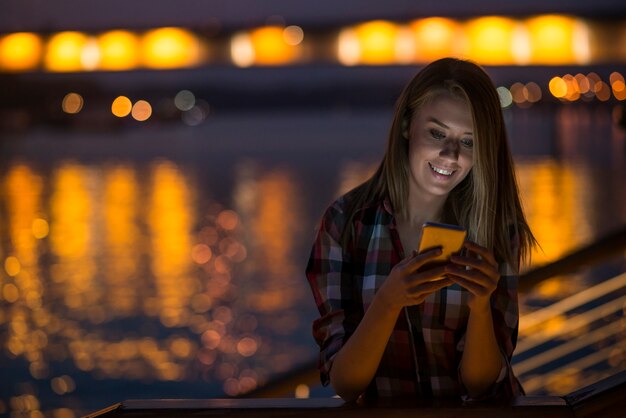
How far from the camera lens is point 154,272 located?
37.0ft

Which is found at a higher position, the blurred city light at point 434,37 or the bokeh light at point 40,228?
the blurred city light at point 434,37

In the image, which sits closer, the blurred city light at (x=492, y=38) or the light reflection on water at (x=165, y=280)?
the light reflection on water at (x=165, y=280)

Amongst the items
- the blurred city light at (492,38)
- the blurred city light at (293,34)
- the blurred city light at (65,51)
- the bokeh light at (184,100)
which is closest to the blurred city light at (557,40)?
→ the blurred city light at (492,38)

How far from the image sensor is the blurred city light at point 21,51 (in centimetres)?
3297

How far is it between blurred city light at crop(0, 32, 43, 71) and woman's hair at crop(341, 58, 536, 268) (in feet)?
106

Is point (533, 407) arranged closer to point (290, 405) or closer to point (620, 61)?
point (290, 405)

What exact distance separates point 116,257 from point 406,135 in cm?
1070

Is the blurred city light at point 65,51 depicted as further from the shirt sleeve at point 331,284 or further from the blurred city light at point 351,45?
the shirt sleeve at point 331,284

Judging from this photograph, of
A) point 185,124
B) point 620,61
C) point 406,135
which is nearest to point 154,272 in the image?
point 406,135

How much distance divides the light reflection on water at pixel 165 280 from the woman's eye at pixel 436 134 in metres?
0.87

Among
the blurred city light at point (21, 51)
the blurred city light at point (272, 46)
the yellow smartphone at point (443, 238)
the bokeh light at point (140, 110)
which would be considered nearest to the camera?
the yellow smartphone at point (443, 238)

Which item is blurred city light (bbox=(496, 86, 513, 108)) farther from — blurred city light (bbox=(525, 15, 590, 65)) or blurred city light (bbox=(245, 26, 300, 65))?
blurred city light (bbox=(525, 15, 590, 65))

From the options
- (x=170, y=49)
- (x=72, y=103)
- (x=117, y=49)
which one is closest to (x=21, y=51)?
(x=117, y=49)

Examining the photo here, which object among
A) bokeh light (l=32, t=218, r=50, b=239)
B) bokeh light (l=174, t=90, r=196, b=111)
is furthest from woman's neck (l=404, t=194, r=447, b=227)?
bokeh light (l=174, t=90, r=196, b=111)
